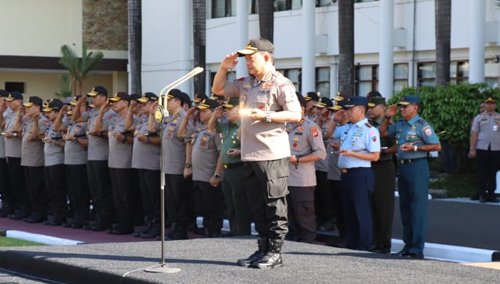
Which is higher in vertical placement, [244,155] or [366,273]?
[244,155]

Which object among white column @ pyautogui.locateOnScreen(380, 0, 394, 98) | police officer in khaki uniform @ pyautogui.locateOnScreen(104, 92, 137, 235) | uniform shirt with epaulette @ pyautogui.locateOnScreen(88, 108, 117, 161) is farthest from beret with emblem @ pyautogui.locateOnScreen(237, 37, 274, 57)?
white column @ pyautogui.locateOnScreen(380, 0, 394, 98)

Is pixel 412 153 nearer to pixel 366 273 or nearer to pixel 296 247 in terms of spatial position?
pixel 296 247

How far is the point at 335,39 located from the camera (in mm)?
33875

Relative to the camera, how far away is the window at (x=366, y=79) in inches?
1305

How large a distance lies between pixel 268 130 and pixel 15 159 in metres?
10.3

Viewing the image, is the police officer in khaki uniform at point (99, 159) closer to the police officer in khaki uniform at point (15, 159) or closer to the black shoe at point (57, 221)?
the black shoe at point (57, 221)

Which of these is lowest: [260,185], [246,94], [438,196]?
[438,196]

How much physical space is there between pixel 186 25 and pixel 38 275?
29706 millimetres

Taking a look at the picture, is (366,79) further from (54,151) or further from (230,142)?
(230,142)

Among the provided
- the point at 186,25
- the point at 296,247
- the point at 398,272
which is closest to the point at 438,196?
the point at 296,247

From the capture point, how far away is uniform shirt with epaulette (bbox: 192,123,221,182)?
13.9 meters

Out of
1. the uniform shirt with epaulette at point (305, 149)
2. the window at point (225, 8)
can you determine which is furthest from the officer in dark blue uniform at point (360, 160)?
the window at point (225, 8)

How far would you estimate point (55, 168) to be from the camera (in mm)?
16781

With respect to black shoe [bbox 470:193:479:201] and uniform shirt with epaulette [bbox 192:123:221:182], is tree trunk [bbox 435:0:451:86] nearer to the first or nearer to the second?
black shoe [bbox 470:193:479:201]
